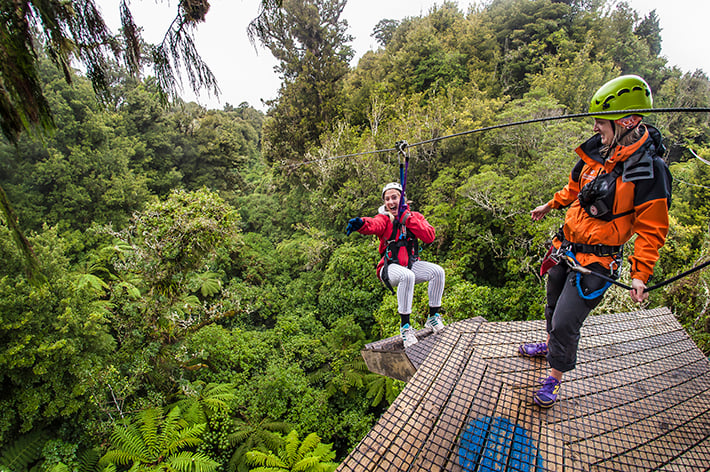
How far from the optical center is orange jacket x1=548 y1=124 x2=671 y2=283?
1698 mm

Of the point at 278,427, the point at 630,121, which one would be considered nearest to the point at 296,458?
the point at 278,427

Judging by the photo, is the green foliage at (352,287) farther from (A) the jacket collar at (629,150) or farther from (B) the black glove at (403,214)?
(A) the jacket collar at (629,150)

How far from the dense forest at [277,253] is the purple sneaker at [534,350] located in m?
3.41

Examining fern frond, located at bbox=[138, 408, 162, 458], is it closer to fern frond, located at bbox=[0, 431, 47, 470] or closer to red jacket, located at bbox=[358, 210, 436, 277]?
fern frond, located at bbox=[0, 431, 47, 470]

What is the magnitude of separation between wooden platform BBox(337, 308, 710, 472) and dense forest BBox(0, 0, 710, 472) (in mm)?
2285

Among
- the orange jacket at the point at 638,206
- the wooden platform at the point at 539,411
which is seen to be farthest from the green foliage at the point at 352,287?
the orange jacket at the point at 638,206

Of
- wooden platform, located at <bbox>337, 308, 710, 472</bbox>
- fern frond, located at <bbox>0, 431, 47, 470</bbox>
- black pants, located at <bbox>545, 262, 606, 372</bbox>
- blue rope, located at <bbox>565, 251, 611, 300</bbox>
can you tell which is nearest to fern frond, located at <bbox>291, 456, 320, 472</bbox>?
wooden platform, located at <bbox>337, 308, 710, 472</bbox>

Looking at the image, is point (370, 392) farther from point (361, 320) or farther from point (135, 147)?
point (135, 147)

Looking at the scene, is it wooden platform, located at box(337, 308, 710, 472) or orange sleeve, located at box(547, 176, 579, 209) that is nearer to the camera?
wooden platform, located at box(337, 308, 710, 472)

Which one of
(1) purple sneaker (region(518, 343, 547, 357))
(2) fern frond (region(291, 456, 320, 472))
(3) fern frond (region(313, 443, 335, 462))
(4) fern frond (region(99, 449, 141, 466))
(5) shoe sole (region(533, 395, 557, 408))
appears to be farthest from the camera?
(3) fern frond (region(313, 443, 335, 462))

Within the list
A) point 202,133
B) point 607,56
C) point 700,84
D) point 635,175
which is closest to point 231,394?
point 635,175

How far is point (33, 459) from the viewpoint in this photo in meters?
5.29

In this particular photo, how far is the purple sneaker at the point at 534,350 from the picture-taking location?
2.77m

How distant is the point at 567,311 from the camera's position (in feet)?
6.96
